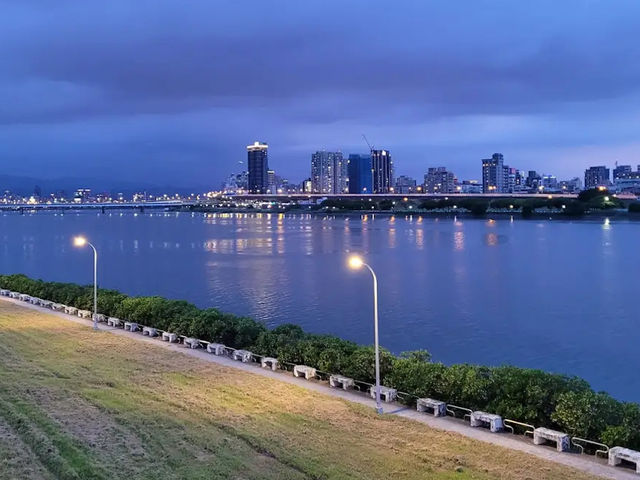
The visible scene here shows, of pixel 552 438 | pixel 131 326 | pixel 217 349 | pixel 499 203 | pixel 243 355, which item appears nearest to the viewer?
pixel 552 438

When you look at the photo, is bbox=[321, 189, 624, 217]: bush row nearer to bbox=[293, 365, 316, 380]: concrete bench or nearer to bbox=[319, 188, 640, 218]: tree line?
bbox=[319, 188, 640, 218]: tree line

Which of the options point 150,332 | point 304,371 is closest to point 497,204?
point 150,332

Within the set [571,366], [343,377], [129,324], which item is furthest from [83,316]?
[571,366]

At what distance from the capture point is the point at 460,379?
13.9 meters

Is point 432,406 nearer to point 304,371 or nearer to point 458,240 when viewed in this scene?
point 304,371

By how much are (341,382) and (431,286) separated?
3070 centimetres

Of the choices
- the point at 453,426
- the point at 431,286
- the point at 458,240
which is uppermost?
the point at 453,426

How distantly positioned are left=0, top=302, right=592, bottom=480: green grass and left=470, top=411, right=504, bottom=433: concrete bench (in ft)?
2.90

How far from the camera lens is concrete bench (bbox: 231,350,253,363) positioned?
1775 centimetres

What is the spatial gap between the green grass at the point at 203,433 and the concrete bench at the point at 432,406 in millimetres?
819

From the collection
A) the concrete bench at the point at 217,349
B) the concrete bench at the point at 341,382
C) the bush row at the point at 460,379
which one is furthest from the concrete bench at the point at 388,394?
the concrete bench at the point at 217,349

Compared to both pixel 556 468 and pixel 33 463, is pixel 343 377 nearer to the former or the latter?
pixel 556 468

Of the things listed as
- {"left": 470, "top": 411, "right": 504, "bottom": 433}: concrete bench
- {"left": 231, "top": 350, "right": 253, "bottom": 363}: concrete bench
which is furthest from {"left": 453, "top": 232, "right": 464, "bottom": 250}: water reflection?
{"left": 470, "top": 411, "right": 504, "bottom": 433}: concrete bench

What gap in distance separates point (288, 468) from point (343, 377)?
16.7ft
